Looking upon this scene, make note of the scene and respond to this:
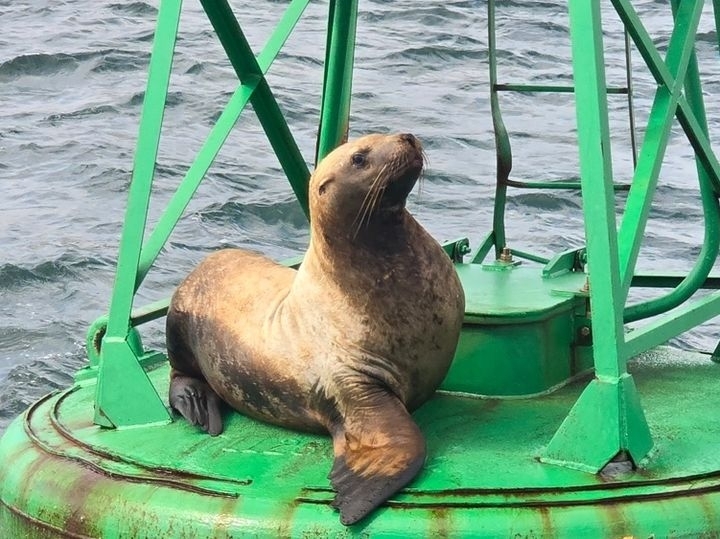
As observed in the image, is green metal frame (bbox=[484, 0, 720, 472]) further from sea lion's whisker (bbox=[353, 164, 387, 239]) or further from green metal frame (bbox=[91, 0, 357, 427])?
green metal frame (bbox=[91, 0, 357, 427])

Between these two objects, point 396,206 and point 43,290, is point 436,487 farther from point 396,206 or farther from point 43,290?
point 43,290

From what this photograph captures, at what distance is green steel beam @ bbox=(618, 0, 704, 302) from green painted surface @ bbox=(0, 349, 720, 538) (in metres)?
0.60

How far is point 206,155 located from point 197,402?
101 cm

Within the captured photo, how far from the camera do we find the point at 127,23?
1847 cm

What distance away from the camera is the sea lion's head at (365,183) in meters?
4.88

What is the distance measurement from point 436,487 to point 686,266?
7516 mm

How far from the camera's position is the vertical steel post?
4.64m

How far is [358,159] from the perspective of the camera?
4.94m

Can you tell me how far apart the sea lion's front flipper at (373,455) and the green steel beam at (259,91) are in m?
1.81

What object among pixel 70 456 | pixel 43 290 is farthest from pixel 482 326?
pixel 43 290

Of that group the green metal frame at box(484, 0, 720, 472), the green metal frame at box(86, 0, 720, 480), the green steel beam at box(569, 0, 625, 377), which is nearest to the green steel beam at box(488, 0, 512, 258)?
the green metal frame at box(86, 0, 720, 480)

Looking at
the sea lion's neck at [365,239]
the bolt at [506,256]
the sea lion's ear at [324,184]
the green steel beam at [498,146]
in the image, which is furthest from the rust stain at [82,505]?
the green steel beam at [498,146]

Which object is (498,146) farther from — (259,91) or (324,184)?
(324,184)

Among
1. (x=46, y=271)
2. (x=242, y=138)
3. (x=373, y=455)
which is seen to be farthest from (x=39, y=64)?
(x=373, y=455)
